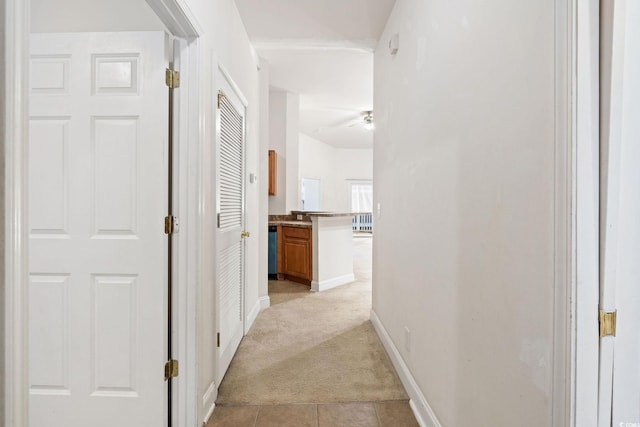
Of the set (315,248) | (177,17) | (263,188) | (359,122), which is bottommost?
(315,248)

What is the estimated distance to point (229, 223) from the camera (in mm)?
2246

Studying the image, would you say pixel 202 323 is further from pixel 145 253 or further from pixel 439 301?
pixel 439 301

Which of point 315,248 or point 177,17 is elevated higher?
point 177,17

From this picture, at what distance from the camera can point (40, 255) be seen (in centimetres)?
155

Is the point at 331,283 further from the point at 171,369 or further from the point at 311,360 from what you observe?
the point at 171,369

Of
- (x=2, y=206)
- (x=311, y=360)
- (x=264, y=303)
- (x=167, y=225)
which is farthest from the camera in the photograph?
(x=264, y=303)

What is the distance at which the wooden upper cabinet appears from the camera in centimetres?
467

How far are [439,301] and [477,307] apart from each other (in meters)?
0.32

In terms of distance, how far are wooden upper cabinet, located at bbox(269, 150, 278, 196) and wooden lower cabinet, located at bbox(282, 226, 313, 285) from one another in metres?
0.63
